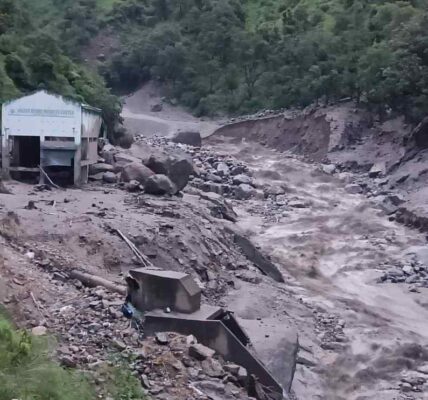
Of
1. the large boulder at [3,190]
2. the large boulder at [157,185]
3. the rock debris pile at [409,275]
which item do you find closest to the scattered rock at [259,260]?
the large boulder at [157,185]

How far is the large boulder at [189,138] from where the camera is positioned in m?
46.8

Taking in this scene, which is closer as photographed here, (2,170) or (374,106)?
(2,170)

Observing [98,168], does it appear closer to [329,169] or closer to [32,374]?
[329,169]

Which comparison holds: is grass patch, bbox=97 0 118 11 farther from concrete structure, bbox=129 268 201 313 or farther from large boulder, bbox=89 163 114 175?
concrete structure, bbox=129 268 201 313

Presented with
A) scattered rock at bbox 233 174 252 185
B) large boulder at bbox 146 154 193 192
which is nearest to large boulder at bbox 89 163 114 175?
large boulder at bbox 146 154 193 192

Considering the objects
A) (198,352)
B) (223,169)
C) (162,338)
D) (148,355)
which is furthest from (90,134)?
(148,355)

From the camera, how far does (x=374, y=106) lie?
43.3 meters

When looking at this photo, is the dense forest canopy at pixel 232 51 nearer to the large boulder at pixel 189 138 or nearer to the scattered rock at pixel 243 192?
the large boulder at pixel 189 138

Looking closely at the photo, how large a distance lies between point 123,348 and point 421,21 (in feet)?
102

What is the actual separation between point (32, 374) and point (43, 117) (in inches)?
632

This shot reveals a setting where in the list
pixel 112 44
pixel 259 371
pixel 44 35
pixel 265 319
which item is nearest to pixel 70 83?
pixel 44 35

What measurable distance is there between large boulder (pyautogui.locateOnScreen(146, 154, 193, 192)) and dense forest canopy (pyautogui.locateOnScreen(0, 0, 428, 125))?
6.90 meters

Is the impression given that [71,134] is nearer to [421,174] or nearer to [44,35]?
[44,35]

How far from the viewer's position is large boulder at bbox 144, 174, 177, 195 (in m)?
24.1
